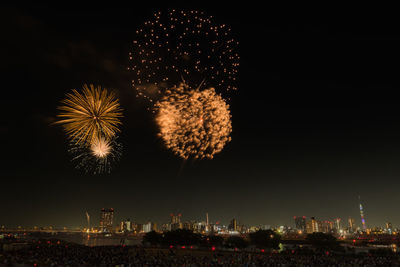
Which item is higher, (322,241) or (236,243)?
(236,243)

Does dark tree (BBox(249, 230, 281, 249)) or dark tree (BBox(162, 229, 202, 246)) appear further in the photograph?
dark tree (BBox(249, 230, 281, 249))

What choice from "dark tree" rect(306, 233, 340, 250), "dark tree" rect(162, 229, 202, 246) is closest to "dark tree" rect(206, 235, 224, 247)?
"dark tree" rect(162, 229, 202, 246)

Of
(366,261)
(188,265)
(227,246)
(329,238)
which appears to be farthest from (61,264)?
(329,238)

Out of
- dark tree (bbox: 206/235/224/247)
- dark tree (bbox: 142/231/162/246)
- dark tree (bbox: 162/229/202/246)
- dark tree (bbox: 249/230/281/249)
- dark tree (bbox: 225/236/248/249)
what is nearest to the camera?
dark tree (bbox: 225/236/248/249)

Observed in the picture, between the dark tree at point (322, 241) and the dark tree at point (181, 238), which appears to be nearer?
the dark tree at point (181, 238)

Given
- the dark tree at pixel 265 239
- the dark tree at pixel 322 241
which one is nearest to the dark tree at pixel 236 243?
the dark tree at pixel 265 239

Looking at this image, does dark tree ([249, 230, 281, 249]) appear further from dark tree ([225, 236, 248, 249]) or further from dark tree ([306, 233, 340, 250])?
dark tree ([306, 233, 340, 250])

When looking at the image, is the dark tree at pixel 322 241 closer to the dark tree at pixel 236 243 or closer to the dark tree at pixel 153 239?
the dark tree at pixel 236 243

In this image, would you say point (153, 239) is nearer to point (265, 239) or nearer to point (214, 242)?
point (214, 242)

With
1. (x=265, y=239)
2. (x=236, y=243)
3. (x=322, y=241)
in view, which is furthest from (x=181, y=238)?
(x=322, y=241)

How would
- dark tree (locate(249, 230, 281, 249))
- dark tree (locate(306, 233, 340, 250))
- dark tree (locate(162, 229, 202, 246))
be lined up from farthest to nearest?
dark tree (locate(306, 233, 340, 250)) < dark tree (locate(249, 230, 281, 249)) < dark tree (locate(162, 229, 202, 246))
